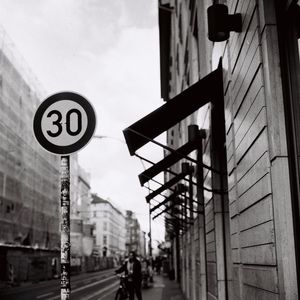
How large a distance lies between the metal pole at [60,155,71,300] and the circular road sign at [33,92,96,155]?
16cm

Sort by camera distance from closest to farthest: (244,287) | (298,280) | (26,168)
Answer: (298,280), (244,287), (26,168)

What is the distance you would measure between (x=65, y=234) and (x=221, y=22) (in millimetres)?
2154

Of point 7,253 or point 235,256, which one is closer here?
point 235,256

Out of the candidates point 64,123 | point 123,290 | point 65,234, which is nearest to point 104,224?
A: point 123,290

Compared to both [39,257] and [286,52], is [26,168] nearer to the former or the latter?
[39,257]

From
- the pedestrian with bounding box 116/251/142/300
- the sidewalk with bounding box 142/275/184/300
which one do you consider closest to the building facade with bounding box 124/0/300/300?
the pedestrian with bounding box 116/251/142/300

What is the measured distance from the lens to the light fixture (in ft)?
12.5

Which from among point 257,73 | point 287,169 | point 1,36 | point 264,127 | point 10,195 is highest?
point 1,36

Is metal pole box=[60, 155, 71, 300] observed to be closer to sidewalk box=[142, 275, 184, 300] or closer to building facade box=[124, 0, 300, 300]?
building facade box=[124, 0, 300, 300]

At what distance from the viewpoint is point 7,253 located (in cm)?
3064

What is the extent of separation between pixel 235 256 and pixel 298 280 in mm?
1669

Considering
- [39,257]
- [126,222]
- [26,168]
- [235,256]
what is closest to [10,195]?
[26,168]

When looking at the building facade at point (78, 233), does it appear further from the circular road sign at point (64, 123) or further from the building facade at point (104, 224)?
the circular road sign at point (64, 123)

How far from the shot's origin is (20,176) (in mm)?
33062
